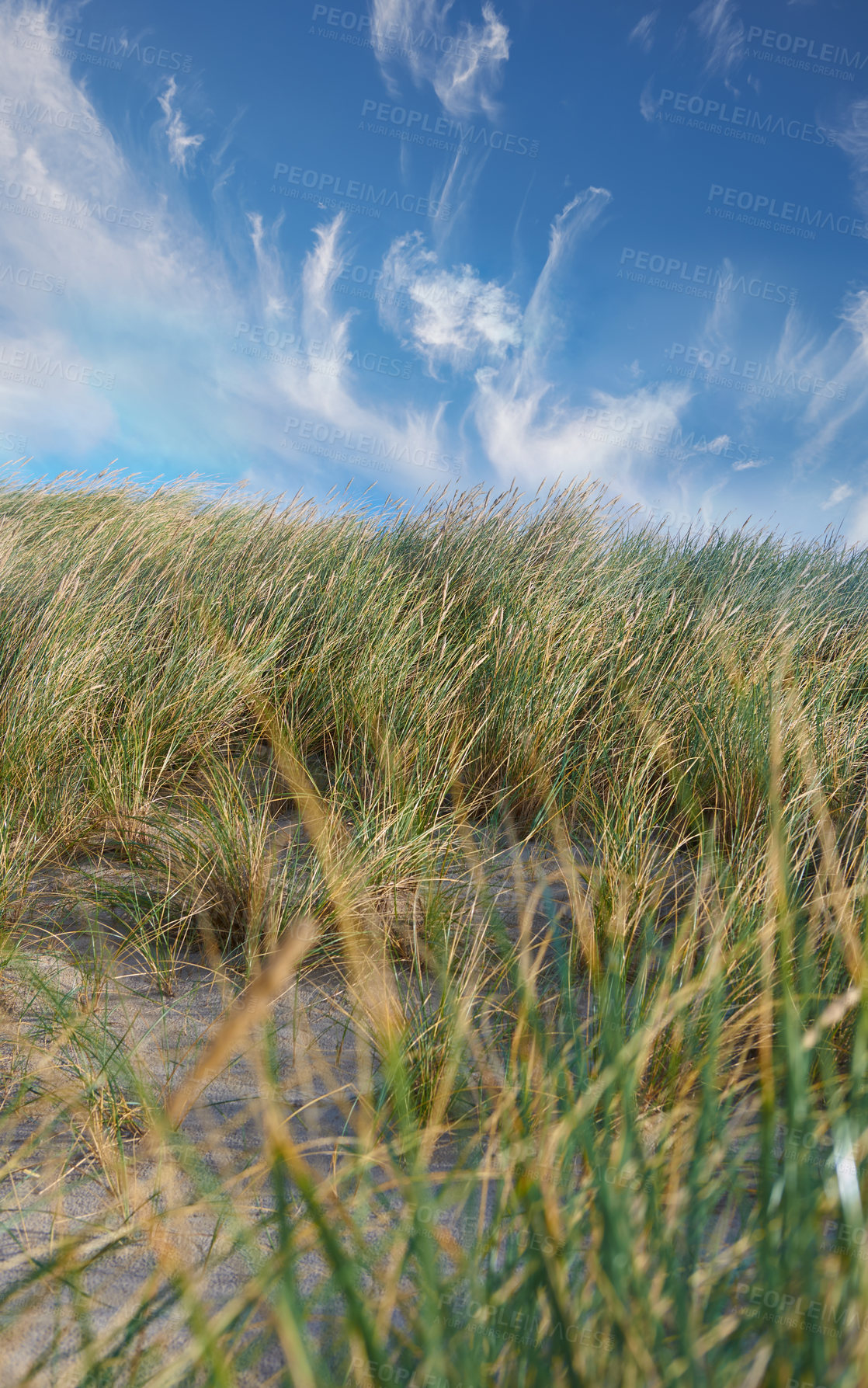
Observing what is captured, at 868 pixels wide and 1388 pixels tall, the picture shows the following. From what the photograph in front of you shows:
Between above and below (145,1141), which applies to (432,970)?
above

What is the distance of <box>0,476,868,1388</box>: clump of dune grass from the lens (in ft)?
2.65

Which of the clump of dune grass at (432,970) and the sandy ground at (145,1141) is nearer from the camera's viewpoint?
the clump of dune grass at (432,970)

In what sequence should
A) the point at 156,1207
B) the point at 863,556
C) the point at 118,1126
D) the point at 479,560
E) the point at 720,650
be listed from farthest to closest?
the point at 863,556, the point at 479,560, the point at 720,650, the point at 118,1126, the point at 156,1207

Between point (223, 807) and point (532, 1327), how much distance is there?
5.49ft

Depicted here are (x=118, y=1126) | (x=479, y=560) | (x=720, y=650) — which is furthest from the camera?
(x=479, y=560)

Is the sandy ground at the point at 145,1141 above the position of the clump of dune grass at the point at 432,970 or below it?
below

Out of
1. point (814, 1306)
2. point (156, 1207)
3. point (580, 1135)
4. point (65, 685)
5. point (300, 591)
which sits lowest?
point (156, 1207)

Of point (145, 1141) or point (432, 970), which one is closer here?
point (145, 1141)

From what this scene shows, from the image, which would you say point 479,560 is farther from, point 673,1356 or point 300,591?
point 673,1356

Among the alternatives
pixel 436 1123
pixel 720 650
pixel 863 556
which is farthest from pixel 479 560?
pixel 863 556

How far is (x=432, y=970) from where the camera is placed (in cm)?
198

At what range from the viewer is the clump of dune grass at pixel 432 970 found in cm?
81

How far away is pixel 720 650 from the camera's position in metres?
3.55

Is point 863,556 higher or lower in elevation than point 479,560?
higher
